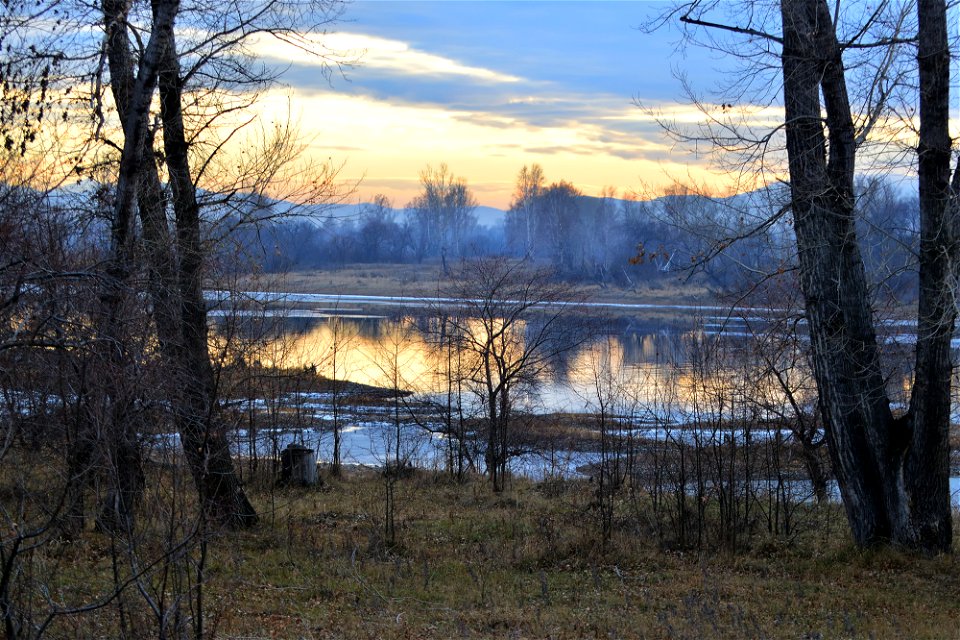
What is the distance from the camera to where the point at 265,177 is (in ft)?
36.1

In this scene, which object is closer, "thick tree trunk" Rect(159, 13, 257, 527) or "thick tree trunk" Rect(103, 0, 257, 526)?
"thick tree trunk" Rect(103, 0, 257, 526)

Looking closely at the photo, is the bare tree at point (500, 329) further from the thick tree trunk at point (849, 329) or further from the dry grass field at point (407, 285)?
the dry grass field at point (407, 285)

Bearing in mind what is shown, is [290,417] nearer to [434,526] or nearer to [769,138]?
[434,526]

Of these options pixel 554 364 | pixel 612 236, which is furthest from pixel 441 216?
pixel 554 364

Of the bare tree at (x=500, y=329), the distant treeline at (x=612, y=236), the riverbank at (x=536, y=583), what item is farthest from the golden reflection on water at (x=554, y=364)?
the riverbank at (x=536, y=583)

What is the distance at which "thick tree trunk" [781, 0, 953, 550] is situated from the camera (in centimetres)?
958

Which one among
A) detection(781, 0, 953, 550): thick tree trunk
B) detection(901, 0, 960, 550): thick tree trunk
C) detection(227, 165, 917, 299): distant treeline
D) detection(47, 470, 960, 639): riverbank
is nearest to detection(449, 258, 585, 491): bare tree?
detection(227, 165, 917, 299): distant treeline

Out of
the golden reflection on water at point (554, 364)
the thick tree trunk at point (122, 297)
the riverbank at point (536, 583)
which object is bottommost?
the riverbank at point (536, 583)

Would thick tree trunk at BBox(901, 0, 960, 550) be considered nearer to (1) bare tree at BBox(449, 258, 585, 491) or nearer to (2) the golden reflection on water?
(2) the golden reflection on water

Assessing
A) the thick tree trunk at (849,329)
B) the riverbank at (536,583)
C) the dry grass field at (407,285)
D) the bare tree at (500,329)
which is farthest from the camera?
the dry grass field at (407,285)

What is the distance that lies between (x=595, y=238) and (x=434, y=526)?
275ft

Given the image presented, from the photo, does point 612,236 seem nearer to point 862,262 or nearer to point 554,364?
point 554,364

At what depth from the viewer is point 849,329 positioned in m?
9.92

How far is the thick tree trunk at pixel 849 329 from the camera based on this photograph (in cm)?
958
